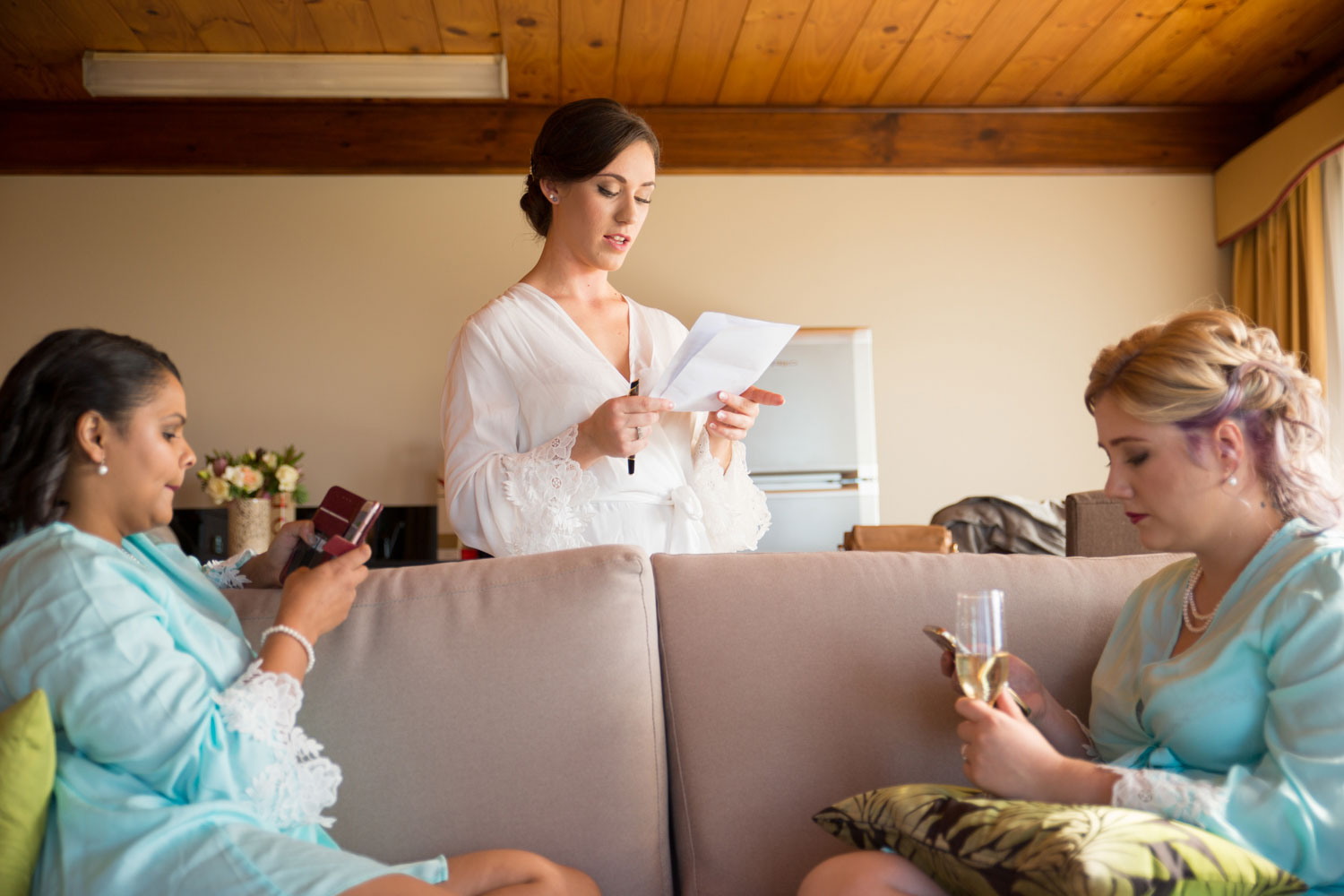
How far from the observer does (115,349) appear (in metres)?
1.33

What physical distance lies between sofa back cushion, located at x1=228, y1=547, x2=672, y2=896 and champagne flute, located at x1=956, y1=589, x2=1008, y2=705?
0.51m

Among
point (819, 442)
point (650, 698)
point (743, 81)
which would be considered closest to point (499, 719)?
point (650, 698)

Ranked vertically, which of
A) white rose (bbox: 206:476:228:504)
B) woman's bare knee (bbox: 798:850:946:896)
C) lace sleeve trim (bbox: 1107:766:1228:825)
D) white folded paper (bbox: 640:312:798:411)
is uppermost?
white folded paper (bbox: 640:312:798:411)

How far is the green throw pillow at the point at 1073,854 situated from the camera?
1068 millimetres

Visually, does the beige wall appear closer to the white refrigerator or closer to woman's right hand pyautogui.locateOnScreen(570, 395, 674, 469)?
the white refrigerator

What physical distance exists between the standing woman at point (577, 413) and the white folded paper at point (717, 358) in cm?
5

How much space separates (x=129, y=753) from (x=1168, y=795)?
1130 millimetres

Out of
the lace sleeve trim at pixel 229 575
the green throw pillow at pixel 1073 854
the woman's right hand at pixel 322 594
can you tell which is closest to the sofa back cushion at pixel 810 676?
the green throw pillow at pixel 1073 854

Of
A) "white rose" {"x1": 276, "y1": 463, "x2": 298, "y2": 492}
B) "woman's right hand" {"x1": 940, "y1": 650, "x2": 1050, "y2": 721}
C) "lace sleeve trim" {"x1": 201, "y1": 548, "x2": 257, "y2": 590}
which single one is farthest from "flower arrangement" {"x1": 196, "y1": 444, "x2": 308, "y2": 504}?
"woman's right hand" {"x1": 940, "y1": 650, "x2": 1050, "y2": 721}

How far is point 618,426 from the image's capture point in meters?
1.91

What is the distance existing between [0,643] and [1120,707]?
1367 mm

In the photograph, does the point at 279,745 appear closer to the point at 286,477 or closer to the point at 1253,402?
the point at 1253,402

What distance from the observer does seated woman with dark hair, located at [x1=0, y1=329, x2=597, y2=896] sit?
1159 mm

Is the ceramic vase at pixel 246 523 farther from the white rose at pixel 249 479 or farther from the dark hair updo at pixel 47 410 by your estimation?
the dark hair updo at pixel 47 410
